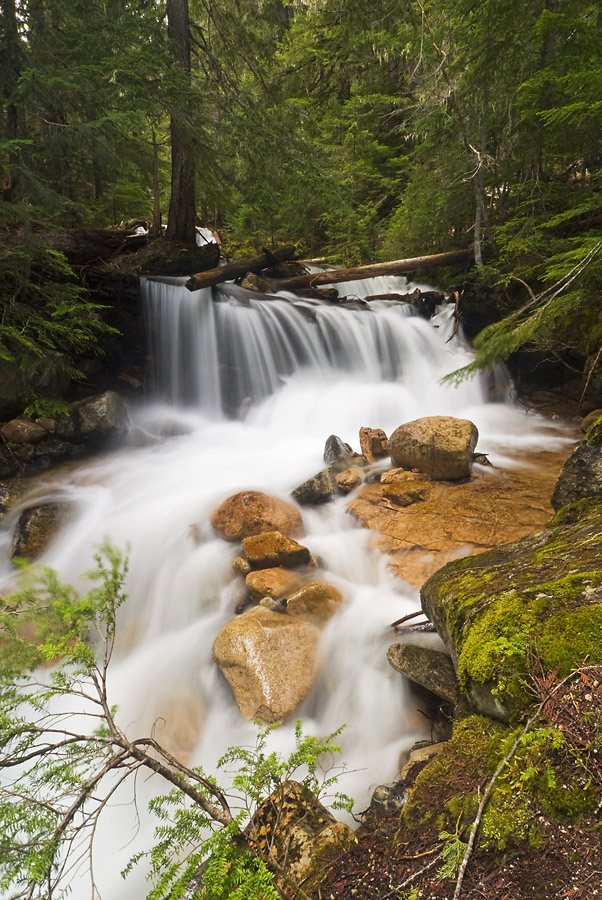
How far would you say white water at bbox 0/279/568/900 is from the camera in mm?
3355

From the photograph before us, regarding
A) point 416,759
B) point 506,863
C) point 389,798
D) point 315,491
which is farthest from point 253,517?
point 506,863

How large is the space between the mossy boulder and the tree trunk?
8.62 m

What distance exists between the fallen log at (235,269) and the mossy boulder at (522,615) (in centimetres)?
824

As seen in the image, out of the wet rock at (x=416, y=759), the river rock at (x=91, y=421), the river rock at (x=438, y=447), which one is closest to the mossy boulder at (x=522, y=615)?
the wet rock at (x=416, y=759)

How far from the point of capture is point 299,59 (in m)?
16.4

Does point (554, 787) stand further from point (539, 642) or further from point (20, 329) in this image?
point (20, 329)

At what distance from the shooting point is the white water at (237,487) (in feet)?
11.0

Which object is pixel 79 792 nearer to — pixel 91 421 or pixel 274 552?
pixel 274 552

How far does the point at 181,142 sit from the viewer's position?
28.5 feet

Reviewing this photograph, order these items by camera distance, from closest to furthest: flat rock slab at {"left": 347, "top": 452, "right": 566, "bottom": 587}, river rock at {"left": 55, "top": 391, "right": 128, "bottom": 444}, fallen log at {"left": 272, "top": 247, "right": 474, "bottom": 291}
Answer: flat rock slab at {"left": 347, "top": 452, "right": 566, "bottom": 587} → river rock at {"left": 55, "top": 391, "right": 128, "bottom": 444} → fallen log at {"left": 272, "top": 247, "right": 474, "bottom": 291}

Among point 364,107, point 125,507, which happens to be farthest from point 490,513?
point 364,107

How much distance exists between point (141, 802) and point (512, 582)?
2972 mm

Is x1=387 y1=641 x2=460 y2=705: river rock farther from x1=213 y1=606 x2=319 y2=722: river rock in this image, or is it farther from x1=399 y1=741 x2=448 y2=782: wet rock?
x1=213 y1=606 x2=319 y2=722: river rock

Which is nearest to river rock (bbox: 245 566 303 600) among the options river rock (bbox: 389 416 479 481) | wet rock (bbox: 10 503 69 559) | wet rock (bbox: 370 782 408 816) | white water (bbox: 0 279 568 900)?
white water (bbox: 0 279 568 900)
